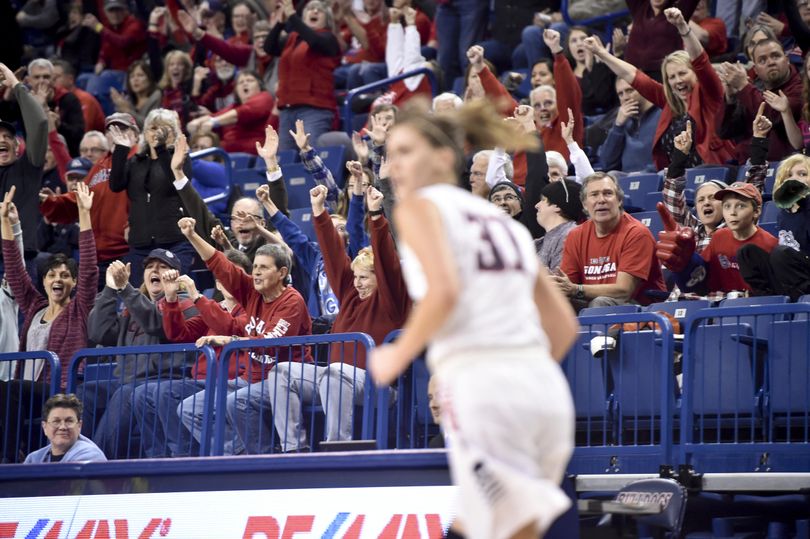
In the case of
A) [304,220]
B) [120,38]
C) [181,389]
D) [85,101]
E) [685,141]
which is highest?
[120,38]

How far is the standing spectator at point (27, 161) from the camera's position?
1084 cm

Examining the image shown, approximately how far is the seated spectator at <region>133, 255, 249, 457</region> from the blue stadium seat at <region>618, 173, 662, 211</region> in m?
3.17

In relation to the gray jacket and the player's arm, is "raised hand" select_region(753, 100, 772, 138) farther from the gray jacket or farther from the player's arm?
the player's arm

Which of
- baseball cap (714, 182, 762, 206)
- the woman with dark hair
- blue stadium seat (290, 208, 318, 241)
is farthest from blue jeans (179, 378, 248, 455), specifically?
the woman with dark hair

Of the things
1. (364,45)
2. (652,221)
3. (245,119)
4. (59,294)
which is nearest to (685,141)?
(652,221)

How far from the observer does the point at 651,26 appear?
10.8 metres

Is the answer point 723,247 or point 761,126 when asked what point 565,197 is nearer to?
point 723,247

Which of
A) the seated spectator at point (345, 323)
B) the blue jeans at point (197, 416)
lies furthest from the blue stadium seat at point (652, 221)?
the blue jeans at point (197, 416)

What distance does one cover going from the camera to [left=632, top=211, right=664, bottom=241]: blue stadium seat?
918 cm

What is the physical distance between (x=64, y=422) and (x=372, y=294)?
6.24 feet

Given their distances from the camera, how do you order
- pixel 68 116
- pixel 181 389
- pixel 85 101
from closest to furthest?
1. pixel 181 389
2. pixel 68 116
3. pixel 85 101

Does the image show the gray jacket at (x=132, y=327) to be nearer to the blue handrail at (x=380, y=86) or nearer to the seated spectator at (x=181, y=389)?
the seated spectator at (x=181, y=389)

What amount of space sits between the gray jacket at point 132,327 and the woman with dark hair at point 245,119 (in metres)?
4.42

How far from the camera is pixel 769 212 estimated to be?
885 centimetres
